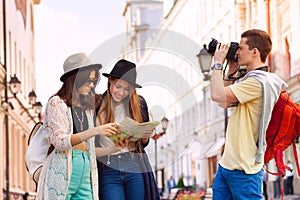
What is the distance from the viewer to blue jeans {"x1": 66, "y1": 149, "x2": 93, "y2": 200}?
20.7ft

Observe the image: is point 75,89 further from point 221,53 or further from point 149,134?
point 221,53

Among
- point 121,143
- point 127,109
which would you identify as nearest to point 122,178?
point 121,143

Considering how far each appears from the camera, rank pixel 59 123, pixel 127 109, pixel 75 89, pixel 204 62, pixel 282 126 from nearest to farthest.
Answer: pixel 282 126
pixel 59 123
pixel 75 89
pixel 127 109
pixel 204 62

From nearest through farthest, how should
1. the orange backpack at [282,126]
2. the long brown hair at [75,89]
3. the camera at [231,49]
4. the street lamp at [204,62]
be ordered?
the camera at [231,49], the orange backpack at [282,126], the long brown hair at [75,89], the street lamp at [204,62]

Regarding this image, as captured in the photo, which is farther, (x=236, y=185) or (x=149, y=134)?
(x=149, y=134)

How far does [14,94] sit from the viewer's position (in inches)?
979

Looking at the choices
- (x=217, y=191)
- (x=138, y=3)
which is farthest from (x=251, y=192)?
(x=138, y=3)

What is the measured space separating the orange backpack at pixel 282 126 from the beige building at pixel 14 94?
18342mm

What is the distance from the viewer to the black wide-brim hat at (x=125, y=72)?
648 centimetres

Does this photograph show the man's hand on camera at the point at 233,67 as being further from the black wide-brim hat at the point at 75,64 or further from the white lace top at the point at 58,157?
the white lace top at the point at 58,157

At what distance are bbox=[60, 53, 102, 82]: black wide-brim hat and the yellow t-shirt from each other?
42.5 inches

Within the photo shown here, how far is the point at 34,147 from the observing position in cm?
643

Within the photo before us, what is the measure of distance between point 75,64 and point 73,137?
54 cm

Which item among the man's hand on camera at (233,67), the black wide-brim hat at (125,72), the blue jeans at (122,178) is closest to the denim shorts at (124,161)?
the blue jeans at (122,178)
